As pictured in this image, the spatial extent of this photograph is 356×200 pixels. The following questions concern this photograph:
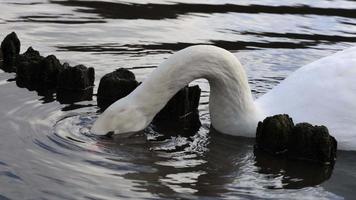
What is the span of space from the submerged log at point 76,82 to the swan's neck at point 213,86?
6.55 feet

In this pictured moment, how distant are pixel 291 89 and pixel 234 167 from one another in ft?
4.40

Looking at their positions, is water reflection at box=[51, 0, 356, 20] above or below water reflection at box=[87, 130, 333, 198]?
above

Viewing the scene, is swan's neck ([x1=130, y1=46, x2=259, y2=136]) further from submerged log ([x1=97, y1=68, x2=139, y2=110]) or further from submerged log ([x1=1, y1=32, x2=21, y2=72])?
submerged log ([x1=1, y1=32, x2=21, y2=72])

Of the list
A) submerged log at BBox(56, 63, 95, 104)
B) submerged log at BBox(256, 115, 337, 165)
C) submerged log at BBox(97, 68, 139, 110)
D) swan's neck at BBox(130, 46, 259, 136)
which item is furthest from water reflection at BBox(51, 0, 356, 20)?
submerged log at BBox(256, 115, 337, 165)

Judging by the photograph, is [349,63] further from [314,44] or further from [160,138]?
[314,44]

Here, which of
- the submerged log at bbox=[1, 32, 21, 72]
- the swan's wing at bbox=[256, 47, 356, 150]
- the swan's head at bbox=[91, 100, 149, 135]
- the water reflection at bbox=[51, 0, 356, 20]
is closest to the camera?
the swan's head at bbox=[91, 100, 149, 135]

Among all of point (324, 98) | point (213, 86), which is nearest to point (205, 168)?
point (213, 86)

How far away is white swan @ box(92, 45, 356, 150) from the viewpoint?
854cm

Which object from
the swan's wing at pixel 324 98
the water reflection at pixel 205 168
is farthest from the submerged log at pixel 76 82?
the swan's wing at pixel 324 98

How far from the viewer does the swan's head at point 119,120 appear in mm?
8422

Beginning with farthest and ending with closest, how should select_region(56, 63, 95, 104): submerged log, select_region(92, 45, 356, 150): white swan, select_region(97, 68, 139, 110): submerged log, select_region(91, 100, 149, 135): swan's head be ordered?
select_region(56, 63, 95, 104): submerged log → select_region(97, 68, 139, 110): submerged log → select_region(92, 45, 356, 150): white swan → select_region(91, 100, 149, 135): swan's head

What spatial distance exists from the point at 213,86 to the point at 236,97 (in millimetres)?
280

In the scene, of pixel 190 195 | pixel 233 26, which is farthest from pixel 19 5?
pixel 190 195

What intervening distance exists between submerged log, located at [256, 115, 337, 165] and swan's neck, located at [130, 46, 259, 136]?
0.36 m
